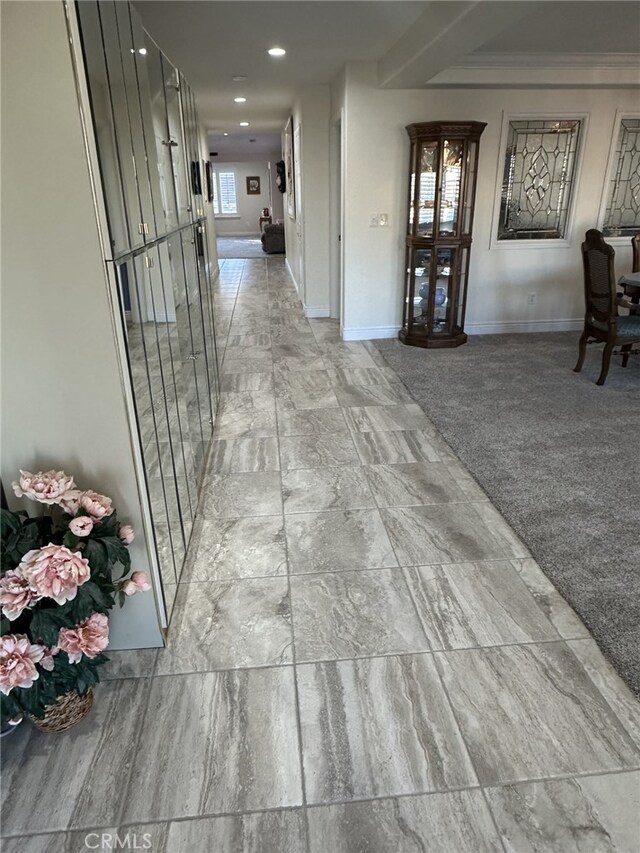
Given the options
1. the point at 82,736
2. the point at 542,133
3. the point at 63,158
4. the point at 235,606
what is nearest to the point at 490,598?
the point at 235,606

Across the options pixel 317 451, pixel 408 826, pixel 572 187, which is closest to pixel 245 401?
pixel 317 451

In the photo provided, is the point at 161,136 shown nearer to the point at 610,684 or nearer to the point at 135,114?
the point at 135,114

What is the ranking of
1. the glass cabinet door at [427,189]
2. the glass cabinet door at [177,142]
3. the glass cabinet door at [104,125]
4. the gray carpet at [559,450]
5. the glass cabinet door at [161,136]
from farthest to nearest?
the glass cabinet door at [427,189] → the glass cabinet door at [177,142] → the glass cabinet door at [161,136] → the gray carpet at [559,450] → the glass cabinet door at [104,125]

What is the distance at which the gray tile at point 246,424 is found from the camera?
3566 millimetres

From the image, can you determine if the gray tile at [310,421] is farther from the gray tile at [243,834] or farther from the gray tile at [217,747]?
the gray tile at [243,834]

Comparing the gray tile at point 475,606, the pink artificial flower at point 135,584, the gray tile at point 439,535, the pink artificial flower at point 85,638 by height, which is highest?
the pink artificial flower at point 135,584

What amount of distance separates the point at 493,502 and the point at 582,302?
A: 4037 mm

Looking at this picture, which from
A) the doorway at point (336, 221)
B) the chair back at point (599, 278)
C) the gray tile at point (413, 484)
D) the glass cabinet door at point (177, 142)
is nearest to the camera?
the glass cabinet door at point (177, 142)

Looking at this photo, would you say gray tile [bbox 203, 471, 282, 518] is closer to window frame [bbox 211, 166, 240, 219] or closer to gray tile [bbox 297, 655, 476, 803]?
gray tile [bbox 297, 655, 476, 803]

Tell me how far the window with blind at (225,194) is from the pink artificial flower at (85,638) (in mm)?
16556

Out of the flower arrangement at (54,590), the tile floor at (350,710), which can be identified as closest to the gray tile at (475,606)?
the tile floor at (350,710)

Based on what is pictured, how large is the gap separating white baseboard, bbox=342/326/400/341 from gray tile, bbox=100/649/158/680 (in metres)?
4.23

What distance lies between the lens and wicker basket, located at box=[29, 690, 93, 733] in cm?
157

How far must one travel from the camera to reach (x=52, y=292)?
4.74 feet
